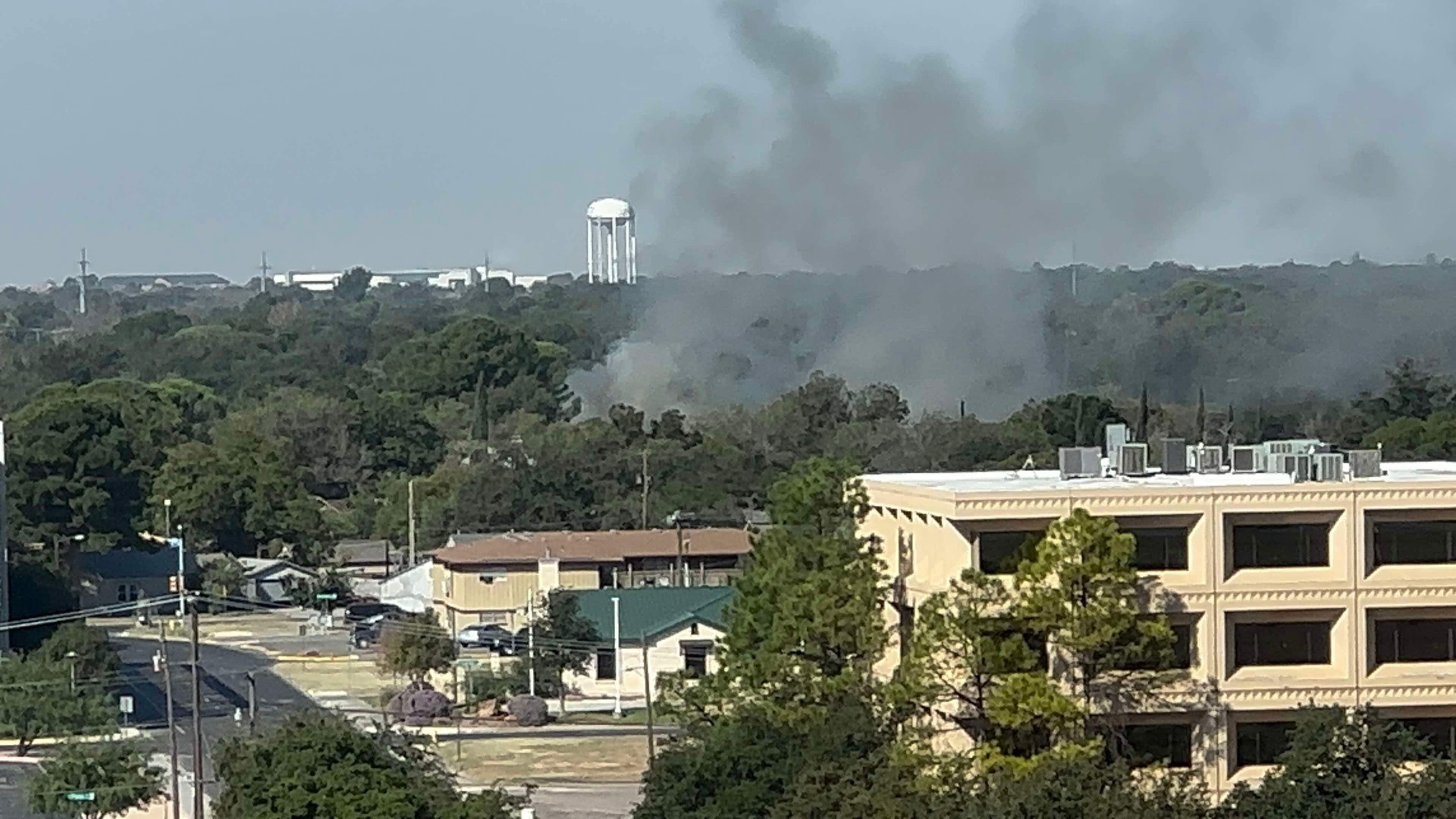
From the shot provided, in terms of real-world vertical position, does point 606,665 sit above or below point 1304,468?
below

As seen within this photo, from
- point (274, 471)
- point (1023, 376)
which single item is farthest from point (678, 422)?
point (1023, 376)

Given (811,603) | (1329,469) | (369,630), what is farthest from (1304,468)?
(369,630)

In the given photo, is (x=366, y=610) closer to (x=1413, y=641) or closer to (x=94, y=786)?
(x=94, y=786)

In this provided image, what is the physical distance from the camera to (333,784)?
1998cm

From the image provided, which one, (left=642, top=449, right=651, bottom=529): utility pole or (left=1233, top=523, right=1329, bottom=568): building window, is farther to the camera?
(left=642, top=449, right=651, bottom=529): utility pole

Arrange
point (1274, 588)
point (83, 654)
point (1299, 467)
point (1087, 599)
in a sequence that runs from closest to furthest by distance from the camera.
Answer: point (1087, 599), point (1274, 588), point (1299, 467), point (83, 654)

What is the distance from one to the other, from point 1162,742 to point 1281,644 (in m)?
1.26

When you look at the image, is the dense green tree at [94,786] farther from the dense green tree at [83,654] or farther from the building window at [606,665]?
the building window at [606,665]

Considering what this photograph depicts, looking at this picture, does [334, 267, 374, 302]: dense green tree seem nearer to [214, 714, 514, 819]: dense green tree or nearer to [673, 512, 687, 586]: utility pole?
[673, 512, 687, 586]: utility pole

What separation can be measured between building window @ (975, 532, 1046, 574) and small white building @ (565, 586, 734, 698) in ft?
46.9

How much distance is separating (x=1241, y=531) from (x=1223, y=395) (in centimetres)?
4263

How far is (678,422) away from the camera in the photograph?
5747 centimetres

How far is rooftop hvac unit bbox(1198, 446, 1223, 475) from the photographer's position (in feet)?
78.0

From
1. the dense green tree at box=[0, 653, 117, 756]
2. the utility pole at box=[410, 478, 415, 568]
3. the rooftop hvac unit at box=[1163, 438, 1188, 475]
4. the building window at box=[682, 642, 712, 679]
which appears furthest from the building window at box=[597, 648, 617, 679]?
the rooftop hvac unit at box=[1163, 438, 1188, 475]
